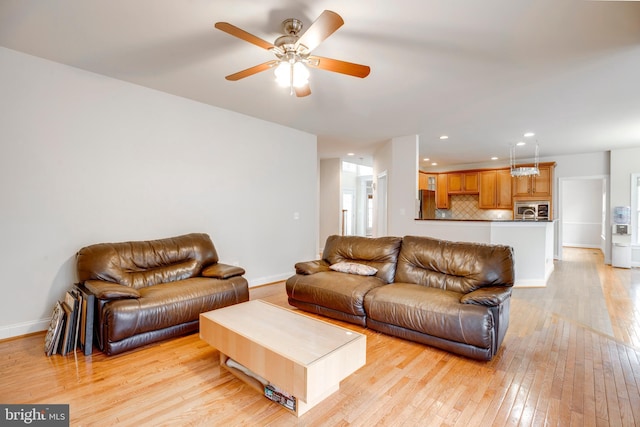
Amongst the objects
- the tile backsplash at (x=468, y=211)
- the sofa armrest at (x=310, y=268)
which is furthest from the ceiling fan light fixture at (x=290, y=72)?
the tile backsplash at (x=468, y=211)

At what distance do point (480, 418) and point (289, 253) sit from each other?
3951 millimetres

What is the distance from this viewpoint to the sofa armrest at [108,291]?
8.29ft

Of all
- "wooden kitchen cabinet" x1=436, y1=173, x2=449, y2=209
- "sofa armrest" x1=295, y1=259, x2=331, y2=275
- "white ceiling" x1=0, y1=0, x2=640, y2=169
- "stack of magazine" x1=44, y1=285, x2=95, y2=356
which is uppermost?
"white ceiling" x1=0, y1=0, x2=640, y2=169

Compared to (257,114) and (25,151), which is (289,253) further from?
(25,151)

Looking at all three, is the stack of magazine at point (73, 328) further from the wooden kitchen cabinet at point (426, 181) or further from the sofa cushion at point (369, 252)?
the wooden kitchen cabinet at point (426, 181)

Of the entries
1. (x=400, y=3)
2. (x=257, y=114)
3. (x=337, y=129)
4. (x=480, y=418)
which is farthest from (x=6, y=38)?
(x=480, y=418)

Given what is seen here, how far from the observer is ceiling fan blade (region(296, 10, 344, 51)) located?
176cm

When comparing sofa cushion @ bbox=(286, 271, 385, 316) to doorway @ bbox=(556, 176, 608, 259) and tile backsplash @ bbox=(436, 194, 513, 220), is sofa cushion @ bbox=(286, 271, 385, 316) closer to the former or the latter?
tile backsplash @ bbox=(436, 194, 513, 220)

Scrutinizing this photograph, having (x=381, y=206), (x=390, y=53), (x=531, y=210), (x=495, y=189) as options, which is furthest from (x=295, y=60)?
(x=531, y=210)

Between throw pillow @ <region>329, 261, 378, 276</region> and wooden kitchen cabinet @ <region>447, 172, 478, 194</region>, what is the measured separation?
20.4 feet

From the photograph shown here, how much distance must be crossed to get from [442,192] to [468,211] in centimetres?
91

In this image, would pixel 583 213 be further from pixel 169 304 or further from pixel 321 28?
pixel 169 304

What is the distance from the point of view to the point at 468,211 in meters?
8.83

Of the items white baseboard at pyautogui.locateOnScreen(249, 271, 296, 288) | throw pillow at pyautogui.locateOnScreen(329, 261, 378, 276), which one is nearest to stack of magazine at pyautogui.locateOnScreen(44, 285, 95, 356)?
white baseboard at pyautogui.locateOnScreen(249, 271, 296, 288)
